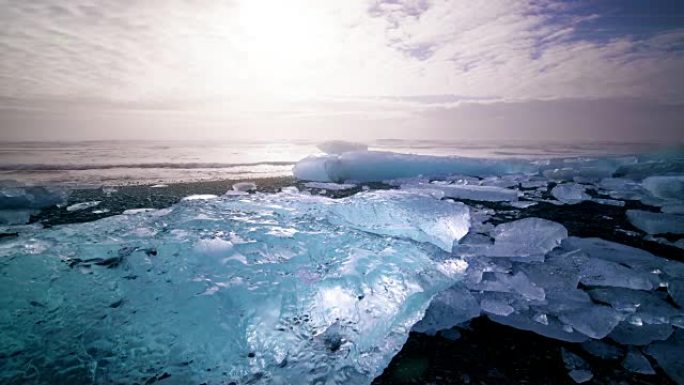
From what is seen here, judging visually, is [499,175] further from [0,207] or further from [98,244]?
[0,207]

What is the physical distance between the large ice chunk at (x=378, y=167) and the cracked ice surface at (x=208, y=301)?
5.00m

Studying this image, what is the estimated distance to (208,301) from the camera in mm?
1806

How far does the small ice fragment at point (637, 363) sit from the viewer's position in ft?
5.29

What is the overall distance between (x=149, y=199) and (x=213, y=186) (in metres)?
1.39

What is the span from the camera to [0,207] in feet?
14.7

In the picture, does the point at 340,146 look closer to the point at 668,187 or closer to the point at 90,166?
the point at 90,166

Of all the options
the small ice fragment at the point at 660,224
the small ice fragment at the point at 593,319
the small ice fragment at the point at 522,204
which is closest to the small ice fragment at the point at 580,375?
the small ice fragment at the point at 593,319

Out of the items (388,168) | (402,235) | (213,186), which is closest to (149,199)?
(213,186)

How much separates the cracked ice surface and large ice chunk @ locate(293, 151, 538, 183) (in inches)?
197

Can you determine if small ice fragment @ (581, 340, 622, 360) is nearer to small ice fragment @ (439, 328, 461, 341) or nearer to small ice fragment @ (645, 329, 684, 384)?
small ice fragment @ (645, 329, 684, 384)

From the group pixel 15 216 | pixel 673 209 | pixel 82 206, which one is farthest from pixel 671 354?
pixel 15 216

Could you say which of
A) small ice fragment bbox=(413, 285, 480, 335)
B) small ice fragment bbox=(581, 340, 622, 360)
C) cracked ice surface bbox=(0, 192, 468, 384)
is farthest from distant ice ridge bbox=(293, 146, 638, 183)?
small ice fragment bbox=(581, 340, 622, 360)

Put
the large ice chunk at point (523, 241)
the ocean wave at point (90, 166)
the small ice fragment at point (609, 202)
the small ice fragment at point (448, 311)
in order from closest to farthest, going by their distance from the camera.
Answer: the small ice fragment at point (448, 311) → the large ice chunk at point (523, 241) → the small ice fragment at point (609, 202) → the ocean wave at point (90, 166)

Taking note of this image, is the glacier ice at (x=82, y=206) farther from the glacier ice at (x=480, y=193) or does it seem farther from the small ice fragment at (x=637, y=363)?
the small ice fragment at (x=637, y=363)
